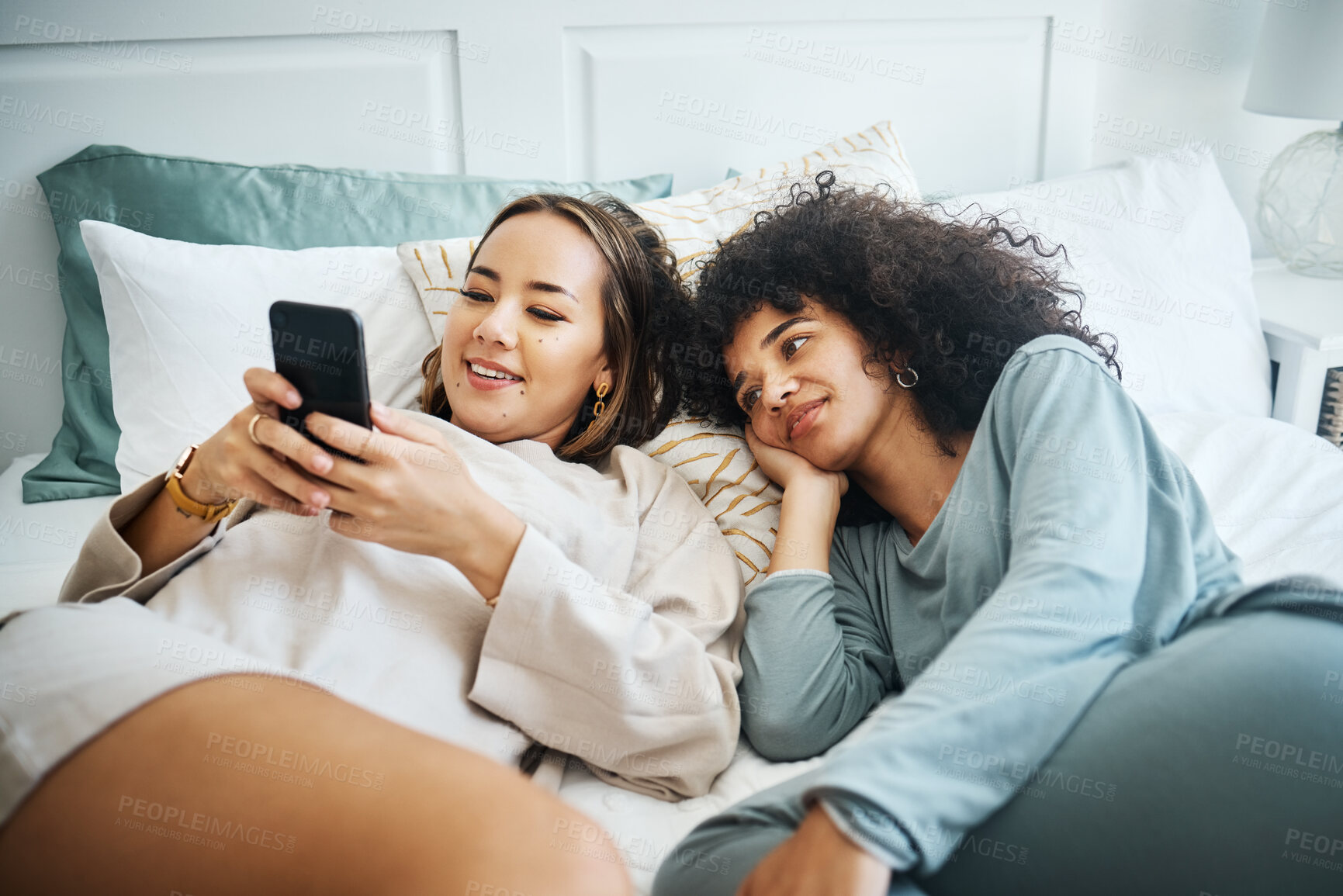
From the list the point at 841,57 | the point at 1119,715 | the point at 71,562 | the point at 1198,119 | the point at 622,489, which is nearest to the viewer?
the point at 1119,715

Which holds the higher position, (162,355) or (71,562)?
(162,355)

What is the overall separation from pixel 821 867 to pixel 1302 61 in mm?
2231

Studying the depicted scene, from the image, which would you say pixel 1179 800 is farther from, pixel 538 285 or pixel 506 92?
pixel 506 92

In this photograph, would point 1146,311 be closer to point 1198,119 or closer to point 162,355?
point 1198,119

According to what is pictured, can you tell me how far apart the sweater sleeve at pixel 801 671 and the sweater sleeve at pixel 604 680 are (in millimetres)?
41

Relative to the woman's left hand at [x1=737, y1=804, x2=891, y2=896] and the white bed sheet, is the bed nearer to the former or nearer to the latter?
the white bed sheet

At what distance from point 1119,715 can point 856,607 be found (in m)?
0.43

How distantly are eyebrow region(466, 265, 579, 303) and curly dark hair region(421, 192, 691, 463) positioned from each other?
6 cm

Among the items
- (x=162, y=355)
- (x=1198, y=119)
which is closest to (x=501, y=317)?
(x=162, y=355)

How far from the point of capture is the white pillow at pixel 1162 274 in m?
1.79

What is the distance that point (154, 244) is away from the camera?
1.43 metres

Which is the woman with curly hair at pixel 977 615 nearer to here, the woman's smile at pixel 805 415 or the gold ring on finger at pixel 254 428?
the woman's smile at pixel 805 415

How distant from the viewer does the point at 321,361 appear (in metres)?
0.89

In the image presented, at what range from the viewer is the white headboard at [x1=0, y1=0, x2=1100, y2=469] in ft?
5.46
